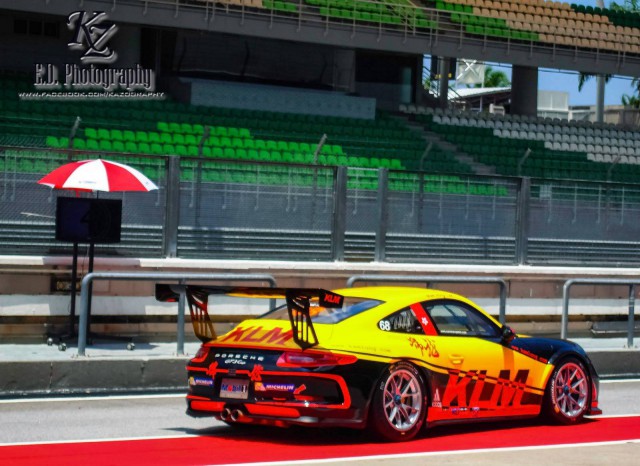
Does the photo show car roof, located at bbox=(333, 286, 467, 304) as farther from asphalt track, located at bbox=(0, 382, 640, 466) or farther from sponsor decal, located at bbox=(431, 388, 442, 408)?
asphalt track, located at bbox=(0, 382, 640, 466)

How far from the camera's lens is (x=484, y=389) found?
10.6 metres

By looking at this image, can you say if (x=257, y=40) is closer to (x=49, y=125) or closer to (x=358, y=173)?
(x=49, y=125)

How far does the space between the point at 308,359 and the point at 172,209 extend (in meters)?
6.90

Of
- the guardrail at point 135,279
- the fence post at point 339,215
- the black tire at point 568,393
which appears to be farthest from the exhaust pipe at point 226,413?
the fence post at point 339,215

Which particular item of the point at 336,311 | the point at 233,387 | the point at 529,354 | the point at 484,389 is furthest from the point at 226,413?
the point at 529,354

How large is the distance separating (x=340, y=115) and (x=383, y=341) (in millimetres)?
27164

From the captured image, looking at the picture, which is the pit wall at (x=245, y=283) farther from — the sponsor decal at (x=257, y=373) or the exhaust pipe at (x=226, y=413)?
the sponsor decal at (x=257, y=373)

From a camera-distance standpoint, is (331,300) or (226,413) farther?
(226,413)

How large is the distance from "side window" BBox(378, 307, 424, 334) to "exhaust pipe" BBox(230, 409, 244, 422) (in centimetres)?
139

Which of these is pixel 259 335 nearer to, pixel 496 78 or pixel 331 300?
pixel 331 300

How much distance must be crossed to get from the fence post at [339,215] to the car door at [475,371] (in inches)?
243

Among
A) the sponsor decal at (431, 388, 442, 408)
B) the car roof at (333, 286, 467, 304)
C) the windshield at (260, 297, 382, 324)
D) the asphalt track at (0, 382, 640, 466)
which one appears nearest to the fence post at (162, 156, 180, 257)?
the asphalt track at (0, 382, 640, 466)

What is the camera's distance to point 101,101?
31828 millimetres

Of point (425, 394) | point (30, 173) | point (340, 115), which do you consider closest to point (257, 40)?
point (340, 115)
